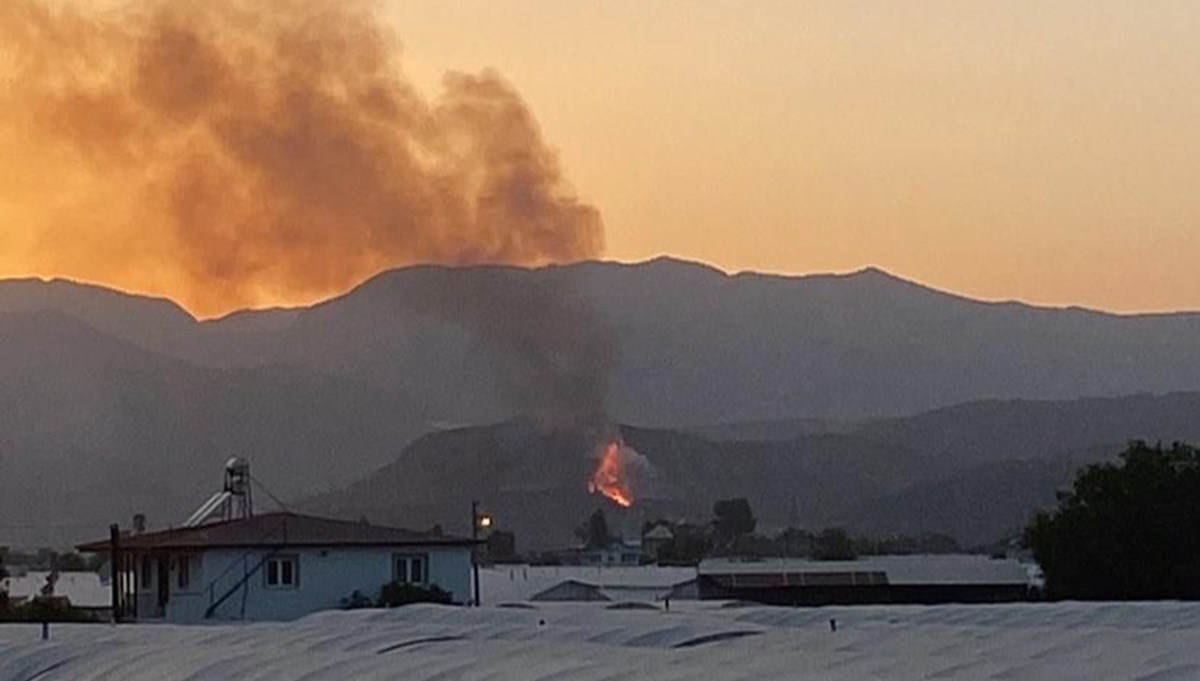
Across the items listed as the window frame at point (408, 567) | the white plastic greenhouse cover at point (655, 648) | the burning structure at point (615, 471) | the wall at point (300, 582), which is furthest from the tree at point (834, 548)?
the white plastic greenhouse cover at point (655, 648)

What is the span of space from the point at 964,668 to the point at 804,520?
160461mm

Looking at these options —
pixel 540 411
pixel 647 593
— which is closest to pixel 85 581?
pixel 647 593

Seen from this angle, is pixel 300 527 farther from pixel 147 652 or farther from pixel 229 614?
pixel 147 652

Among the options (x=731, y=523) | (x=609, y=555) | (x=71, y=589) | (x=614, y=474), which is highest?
(x=614, y=474)

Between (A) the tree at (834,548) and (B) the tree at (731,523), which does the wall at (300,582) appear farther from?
(B) the tree at (731,523)

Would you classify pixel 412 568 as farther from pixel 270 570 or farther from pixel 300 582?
pixel 270 570

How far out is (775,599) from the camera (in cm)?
5231

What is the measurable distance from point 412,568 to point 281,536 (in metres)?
2.75

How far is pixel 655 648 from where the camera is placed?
757 inches

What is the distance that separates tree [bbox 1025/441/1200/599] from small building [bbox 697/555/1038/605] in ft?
26.1

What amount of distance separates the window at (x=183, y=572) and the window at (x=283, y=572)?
5.27ft

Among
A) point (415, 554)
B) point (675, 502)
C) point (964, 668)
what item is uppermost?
point (675, 502)

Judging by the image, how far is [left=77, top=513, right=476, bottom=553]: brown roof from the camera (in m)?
44.5

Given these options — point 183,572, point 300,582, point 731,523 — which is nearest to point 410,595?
point 300,582
